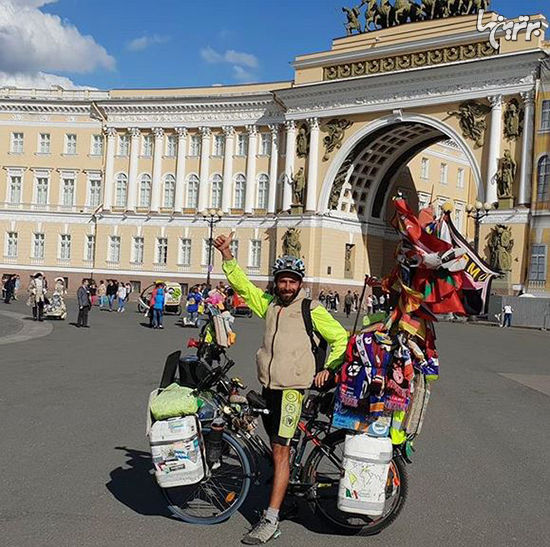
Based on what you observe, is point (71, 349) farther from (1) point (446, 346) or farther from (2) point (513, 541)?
(2) point (513, 541)

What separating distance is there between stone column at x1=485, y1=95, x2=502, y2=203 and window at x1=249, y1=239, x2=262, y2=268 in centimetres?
1686

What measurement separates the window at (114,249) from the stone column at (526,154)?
2925 cm

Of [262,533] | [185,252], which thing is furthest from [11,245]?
[262,533]

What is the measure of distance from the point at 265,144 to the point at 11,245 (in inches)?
832

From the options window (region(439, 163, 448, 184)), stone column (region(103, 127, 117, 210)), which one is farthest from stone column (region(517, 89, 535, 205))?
stone column (region(103, 127, 117, 210))

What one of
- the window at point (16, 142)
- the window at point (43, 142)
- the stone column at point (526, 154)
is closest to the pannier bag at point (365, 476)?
the stone column at point (526, 154)

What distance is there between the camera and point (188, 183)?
5541 cm

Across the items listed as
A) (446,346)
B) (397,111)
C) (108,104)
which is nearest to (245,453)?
(446,346)

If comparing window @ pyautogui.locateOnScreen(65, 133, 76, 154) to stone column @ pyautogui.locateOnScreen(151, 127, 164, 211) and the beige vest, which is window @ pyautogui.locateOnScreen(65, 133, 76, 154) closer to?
stone column @ pyautogui.locateOnScreen(151, 127, 164, 211)

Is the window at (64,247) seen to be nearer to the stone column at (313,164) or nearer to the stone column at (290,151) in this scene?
the stone column at (290,151)

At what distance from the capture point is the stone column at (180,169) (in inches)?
2172

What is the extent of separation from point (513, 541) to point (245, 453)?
1.94 meters

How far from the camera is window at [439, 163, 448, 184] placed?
61916 mm

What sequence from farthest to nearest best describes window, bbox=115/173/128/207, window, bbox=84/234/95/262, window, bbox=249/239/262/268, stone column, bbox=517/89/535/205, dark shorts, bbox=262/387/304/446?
window, bbox=84/234/95/262
window, bbox=115/173/128/207
window, bbox=249/239/262/268
stone column, bbox=517/89/535/205
dark shorts, bbox=262/387/304/446
